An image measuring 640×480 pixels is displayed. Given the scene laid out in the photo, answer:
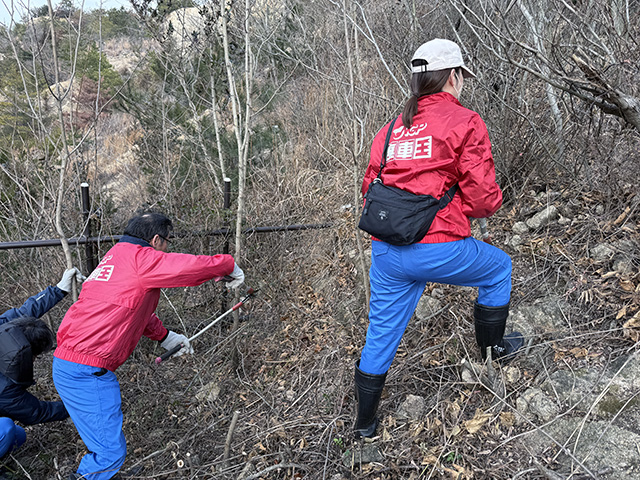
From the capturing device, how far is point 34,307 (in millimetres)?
2855

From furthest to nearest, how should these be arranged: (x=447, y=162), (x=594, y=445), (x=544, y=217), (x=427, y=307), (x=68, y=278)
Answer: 1. (x=544, y=217)
2. (x=427, y=307)
3. (x=68, y=278)
4. (x=594, y=445)
5. (x=447, y=162)

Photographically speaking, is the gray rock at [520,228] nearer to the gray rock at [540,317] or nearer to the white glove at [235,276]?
the gray rock at [540,317]

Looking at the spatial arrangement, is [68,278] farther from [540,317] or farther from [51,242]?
[540,317]

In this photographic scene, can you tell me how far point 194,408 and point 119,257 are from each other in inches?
54.9

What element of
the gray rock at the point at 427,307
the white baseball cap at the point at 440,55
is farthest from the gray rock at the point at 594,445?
the white baseball cap at the point at 440,55

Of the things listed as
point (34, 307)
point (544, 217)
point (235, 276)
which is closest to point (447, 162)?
point (235, 276)

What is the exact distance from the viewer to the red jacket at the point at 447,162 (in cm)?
202

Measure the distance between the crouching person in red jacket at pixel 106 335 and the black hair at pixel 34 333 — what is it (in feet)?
0.77

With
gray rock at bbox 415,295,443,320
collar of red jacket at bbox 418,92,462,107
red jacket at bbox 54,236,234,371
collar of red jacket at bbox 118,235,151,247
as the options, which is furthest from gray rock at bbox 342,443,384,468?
collar of red jacket at bbox 418,92,462,107

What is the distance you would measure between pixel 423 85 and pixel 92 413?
258cm

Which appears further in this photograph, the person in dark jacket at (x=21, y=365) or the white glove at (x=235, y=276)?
the white glove at (x=235, y=276)

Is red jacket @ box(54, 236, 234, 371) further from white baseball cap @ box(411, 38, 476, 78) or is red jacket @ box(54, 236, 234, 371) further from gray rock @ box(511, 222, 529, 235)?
gray rock @ box(511, 222, 529, 235)

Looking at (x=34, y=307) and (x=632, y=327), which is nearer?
(x=632, y=327)

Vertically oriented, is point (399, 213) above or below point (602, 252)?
above
